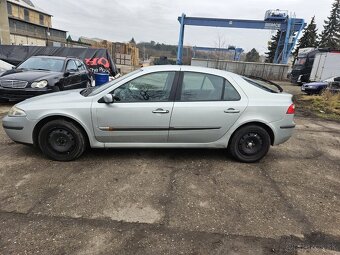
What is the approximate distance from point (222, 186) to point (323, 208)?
4.06 ft

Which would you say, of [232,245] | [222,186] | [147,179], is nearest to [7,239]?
[147,179]

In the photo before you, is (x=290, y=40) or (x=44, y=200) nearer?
(x=44, y=200)

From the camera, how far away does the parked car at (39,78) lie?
7.73m

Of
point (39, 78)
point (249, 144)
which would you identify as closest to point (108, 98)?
point (249, 144)

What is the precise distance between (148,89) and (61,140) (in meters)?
1.55

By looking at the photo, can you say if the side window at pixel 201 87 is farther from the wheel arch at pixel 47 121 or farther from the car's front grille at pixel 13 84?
the car's front grille at pixel 13 84

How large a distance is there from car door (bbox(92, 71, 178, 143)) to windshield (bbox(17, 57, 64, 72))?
17.7 feet

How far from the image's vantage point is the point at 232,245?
2701 millimetres

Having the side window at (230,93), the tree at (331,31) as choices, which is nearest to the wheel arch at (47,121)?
the side window at (230,93)

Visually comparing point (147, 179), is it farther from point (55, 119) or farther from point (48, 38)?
point (48, 38)

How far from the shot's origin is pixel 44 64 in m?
8.98

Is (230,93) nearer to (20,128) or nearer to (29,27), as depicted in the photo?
(20,128)

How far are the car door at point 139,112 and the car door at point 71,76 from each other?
194 inches

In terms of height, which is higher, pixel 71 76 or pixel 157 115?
pixel 157 115
